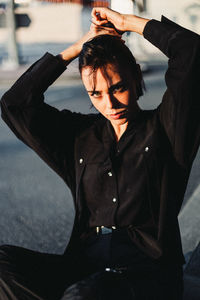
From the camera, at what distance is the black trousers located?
5.22ft

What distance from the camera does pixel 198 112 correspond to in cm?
174

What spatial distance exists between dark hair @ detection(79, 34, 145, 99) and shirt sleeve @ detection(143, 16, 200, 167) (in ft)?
0.38

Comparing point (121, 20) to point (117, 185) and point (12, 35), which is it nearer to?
point (117, 185)

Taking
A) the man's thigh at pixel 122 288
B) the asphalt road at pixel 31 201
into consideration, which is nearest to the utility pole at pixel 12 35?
the asphalt road at pixel 31 201

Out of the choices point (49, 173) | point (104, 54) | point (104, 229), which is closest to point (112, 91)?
point (104, 54)

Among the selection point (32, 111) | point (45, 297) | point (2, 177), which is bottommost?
point (2, 177)

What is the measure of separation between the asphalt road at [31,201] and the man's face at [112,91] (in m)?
1.71

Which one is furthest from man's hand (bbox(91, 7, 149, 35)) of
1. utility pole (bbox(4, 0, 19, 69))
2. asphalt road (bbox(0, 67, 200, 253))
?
utility pole (bbox(4, 0, 19, 69))

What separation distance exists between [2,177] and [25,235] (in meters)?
1.46

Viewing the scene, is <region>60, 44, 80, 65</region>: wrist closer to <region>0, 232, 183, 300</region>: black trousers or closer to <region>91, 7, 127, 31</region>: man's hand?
<region>91, 7, 127, 31</region>: man's hand

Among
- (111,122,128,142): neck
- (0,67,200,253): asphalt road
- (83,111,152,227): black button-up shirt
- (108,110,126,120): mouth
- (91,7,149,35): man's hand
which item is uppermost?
(91,7,149,35): man's hand

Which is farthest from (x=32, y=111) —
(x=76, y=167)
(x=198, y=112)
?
(x=198, y=112)

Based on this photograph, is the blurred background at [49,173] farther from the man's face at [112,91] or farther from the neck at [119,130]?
the man's face at [112,91]

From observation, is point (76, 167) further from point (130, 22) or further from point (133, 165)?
point (130, 22)
